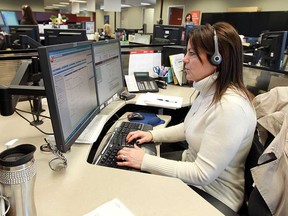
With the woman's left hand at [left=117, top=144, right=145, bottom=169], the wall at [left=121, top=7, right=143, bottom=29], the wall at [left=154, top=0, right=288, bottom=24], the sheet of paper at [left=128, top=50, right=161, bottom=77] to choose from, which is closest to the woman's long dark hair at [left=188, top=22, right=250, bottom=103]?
the woman's left hand at [left=117, top=144, right=145, bottom=169]

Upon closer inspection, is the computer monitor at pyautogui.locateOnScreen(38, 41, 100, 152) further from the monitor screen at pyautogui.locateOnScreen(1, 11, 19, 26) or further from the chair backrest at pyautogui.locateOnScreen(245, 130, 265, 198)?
the monitor screen at pyautogui.locateOnScreen(1, 11, 19, 26)

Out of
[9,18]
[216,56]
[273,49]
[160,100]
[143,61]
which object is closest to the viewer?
[216,56]

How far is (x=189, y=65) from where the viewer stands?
1.19 m

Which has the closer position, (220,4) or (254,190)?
(254,190)

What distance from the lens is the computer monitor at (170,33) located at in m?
3.25

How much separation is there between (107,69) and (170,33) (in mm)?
2038

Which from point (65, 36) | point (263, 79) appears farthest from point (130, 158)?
point (65, 36)

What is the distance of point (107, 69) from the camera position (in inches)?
59.2

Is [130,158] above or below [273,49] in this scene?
below

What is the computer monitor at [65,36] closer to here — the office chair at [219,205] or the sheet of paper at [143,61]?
the sheet of paper at [143,61]

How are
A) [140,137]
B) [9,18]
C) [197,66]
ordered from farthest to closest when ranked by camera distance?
[9,18]
[140,137]
[197,66]

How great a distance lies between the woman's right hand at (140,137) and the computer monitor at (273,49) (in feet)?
5.39

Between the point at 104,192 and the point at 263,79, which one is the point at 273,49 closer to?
the point at 263,79

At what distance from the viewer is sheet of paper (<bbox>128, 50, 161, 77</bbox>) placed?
2.16m
